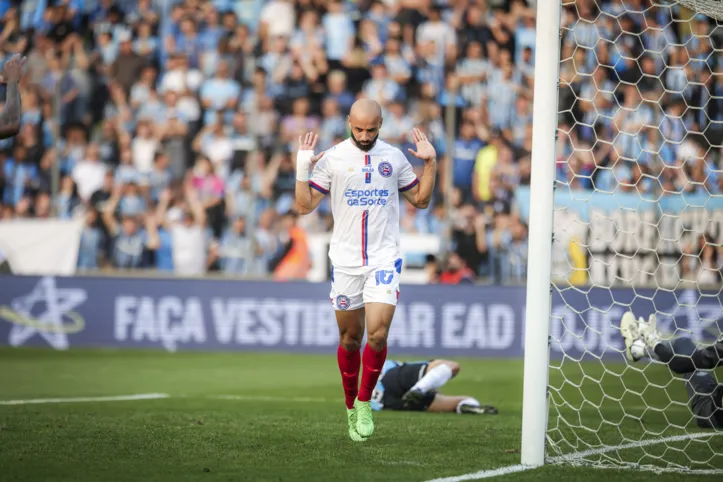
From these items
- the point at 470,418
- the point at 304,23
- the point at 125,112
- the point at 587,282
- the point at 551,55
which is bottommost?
the point at 470,418

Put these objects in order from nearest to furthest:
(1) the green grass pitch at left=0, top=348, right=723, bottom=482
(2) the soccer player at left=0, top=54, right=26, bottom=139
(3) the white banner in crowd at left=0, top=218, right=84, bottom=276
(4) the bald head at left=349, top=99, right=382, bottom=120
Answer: (1) the green grass pitch at left=0, top=348, right=723, bottom=482
(2) the soccer player at left=0, top=54, right=26, bottom=139
(4) the bald head at left=349, top=99, right=382, bottom=120
(3) the white banner in crowd at left=0, top=218, right=84, bottom=276

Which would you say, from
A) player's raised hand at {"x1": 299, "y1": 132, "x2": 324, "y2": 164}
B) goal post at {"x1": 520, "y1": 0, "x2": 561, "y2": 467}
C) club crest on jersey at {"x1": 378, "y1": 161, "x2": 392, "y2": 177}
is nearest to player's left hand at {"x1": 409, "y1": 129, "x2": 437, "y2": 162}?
club crest on jersey at {"x1": 378, "y1": 161, "x2": 392, "y2": 177}

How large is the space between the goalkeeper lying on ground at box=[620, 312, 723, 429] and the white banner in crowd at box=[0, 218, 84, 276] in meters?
9.17

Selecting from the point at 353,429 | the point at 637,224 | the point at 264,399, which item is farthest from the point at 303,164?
the point at 637,224

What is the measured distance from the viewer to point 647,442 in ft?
25.1

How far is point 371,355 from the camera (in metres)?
7.32

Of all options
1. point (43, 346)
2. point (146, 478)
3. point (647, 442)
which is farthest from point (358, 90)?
point (146, 478)

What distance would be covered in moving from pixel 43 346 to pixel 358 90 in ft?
22.0

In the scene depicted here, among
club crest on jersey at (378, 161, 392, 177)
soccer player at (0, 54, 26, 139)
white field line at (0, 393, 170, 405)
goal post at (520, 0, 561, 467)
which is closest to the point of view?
goal post at (520, 0, 561, 467)

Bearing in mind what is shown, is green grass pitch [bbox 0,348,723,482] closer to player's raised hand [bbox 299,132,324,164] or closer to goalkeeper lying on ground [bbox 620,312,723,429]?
goalkeeper lying on ground [bbox 620,312,723,429]

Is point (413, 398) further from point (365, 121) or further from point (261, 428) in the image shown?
point (365, 121)

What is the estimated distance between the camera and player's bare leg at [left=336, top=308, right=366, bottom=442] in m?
7.39

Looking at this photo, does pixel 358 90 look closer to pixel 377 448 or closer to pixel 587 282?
pixel 587 282

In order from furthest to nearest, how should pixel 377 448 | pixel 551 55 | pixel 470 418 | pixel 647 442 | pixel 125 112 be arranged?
pixel 125 112, pixel 470 418, pixel 647 442, pixel 377 448, pixel 551 55
